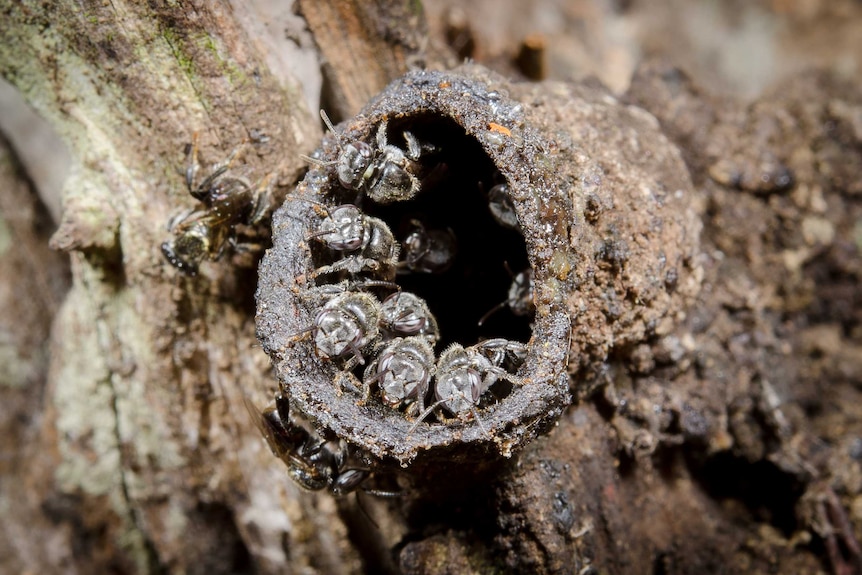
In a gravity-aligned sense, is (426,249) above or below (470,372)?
above

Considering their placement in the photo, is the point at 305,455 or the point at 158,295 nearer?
the point at 305,455

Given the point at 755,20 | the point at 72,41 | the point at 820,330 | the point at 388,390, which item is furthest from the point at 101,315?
the point at 755,20

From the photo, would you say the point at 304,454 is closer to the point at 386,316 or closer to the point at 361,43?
the point at 386,316

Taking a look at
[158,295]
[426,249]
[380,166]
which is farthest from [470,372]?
[158,295]

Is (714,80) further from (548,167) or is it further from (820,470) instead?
(548,167)

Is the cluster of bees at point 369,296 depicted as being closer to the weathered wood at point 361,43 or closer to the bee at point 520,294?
the bee at point 520,294

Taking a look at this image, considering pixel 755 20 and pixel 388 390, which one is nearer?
pixel 388 390
